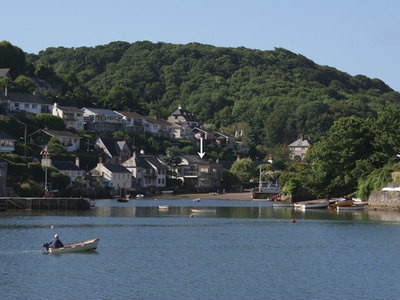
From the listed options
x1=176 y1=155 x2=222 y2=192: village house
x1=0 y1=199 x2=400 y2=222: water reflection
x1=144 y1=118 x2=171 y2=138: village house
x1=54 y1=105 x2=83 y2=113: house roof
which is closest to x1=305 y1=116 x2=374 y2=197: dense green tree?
x1=0 y1=199 x2=400 y2=222: water reflection

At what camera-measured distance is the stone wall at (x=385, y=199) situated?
304ft

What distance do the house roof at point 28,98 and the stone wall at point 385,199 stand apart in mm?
66506

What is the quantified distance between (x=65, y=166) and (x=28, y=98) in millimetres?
24716

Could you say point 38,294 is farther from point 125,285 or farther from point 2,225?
point 2,225

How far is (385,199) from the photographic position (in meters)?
94.2

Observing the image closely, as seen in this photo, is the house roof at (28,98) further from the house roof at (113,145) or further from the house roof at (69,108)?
the house roof at (113,145)

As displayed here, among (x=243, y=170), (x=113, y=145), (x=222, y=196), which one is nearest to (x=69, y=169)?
(x=113, y=145)

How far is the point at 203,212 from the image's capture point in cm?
9300

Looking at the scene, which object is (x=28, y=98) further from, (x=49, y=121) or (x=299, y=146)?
(x=299, y=146)

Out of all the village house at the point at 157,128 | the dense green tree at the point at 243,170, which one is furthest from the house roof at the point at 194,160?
the village house at the point at 157,128

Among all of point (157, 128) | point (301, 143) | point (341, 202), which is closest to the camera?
point (341, 202)

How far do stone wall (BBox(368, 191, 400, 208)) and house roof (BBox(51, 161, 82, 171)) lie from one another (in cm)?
4578

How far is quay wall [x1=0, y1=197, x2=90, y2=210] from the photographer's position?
302 feet

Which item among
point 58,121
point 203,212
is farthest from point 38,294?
point 58,121
